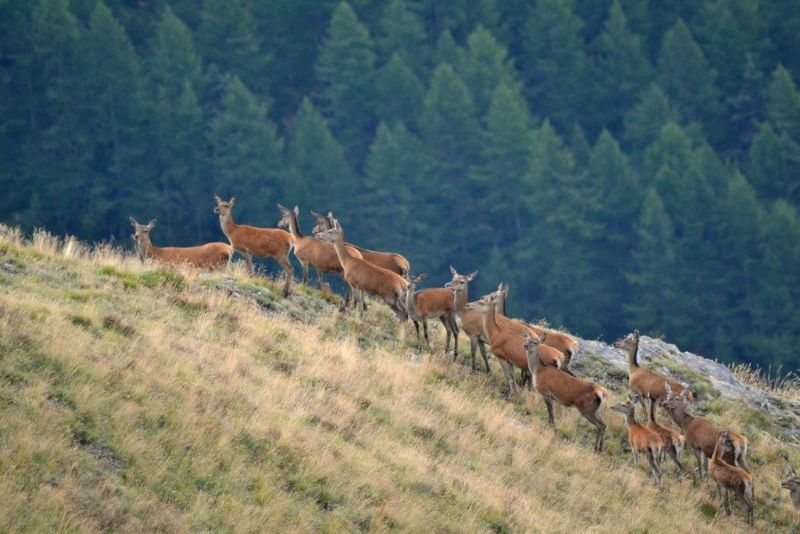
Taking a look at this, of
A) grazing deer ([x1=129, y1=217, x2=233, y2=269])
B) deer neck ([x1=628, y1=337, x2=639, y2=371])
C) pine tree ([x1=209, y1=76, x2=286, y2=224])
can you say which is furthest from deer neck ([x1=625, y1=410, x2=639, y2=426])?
pine tree ([x1=209, y1=76, x2=286, y2=224])

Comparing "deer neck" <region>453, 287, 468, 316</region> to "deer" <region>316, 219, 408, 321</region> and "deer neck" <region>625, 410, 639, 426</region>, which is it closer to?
"deer" <region>316, 219, 408, 321</region>

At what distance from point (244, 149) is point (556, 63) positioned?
24.2 metres

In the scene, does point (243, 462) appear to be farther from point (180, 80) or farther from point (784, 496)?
point (180, 80)

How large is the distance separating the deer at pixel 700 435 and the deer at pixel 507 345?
1699 millimetres

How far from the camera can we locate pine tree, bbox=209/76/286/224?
253ft

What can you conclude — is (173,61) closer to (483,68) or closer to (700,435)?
(483,68)

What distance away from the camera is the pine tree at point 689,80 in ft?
298

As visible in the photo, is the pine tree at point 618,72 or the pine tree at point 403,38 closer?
the pine tree at point 618,72

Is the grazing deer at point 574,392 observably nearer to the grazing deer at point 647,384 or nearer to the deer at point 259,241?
the grazing deer at point 647,384

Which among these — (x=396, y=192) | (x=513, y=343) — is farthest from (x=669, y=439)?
(x=396, y=192)

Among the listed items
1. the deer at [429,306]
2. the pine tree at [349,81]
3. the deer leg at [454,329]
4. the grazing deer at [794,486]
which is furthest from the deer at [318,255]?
the pine tree at [349,81]

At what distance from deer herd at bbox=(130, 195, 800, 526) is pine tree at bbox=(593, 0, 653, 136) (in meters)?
69.4

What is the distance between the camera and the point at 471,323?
21625 millimetres

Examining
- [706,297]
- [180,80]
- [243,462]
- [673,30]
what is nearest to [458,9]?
[673,30]
